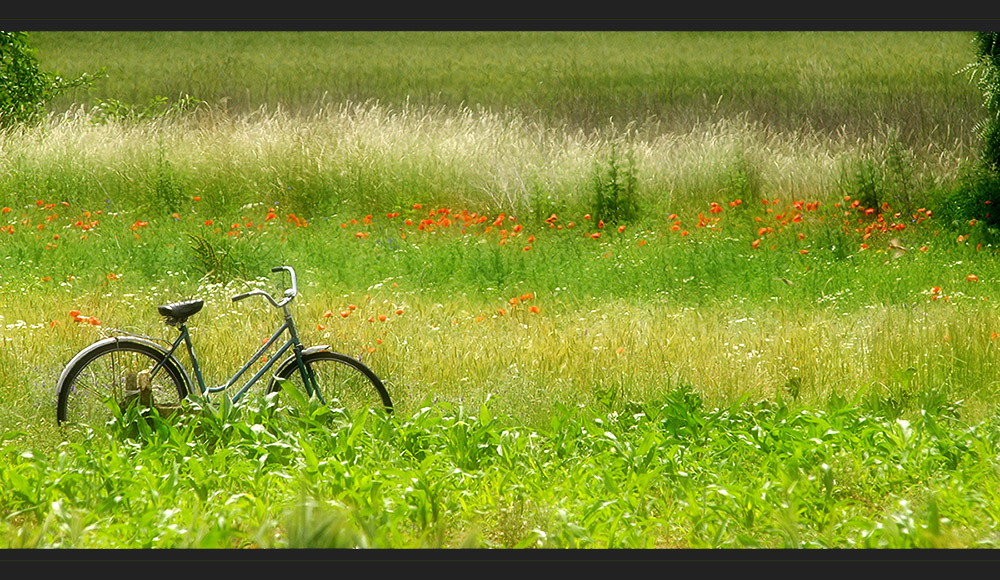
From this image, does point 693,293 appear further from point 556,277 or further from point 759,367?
point 759,367

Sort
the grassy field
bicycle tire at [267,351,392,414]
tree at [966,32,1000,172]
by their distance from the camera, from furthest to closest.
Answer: tree at [966,32,1000,172]
bicycle tire at [267,351,392,414]
the grassy field

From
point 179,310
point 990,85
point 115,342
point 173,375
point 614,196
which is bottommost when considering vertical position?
point 614,196

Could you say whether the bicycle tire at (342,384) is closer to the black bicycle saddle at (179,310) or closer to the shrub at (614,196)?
the black bicycle saddle at (179,310)

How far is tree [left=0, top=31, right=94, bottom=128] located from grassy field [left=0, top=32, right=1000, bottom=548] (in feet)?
0.86

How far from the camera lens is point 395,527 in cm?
347

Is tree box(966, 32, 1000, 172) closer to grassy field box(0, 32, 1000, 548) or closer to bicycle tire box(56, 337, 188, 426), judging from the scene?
grassy field box(0, 32, 1000, 548)

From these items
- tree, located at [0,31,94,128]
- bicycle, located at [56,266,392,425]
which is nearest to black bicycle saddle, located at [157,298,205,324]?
bicycle, located at [56,266,392,425]

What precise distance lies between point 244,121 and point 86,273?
4.03m

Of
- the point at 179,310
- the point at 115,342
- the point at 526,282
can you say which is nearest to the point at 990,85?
the point at 526,282

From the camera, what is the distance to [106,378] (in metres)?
4.93

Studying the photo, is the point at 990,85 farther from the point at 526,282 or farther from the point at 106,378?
the point at 106,378

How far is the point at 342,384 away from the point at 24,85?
820cm

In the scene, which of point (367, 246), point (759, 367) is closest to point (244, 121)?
point (367, 246)

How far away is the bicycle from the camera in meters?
4.59
